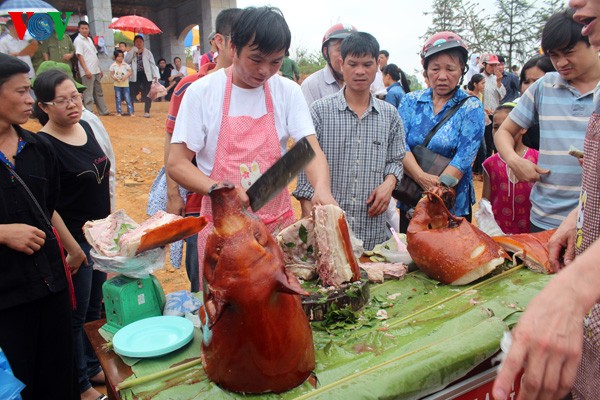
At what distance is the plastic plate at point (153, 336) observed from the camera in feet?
5.77

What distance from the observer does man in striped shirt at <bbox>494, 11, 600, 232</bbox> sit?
8.82 ft

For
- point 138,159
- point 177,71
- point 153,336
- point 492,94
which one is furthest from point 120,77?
point 153,336

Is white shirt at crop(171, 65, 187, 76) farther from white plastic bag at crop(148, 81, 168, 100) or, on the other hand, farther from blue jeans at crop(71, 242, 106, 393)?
blue jeans at crop(71, 242, 106, 393)

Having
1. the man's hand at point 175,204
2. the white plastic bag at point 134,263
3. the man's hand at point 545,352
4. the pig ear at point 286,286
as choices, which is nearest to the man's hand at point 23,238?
the white plastic bag at point 134,263

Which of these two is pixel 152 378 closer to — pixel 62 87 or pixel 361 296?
pixel 361 296

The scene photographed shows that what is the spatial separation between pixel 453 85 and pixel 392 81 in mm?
5015

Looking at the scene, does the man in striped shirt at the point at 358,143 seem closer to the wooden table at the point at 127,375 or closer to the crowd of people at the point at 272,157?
the crowd of people at the point at 272,157

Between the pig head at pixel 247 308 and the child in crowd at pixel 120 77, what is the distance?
1154 centimetres

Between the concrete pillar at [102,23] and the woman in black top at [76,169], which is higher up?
the concrete pillar at [102,23]

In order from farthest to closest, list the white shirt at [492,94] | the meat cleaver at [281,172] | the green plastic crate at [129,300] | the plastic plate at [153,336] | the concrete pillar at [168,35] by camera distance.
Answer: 1. the concrete pillar at [168,35]
2. the white shirt at [492,94]
3. the green plastic crate at [129,300]
4. the plastic plate at [153,336]
5. the meat cleaver at [281,172]

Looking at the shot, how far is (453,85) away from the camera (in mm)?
3432

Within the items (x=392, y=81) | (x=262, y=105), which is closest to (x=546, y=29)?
(x=262, y=105)

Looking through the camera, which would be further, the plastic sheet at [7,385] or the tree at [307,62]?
the tree at [307,62]

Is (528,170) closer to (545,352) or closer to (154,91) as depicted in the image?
(545,352)
